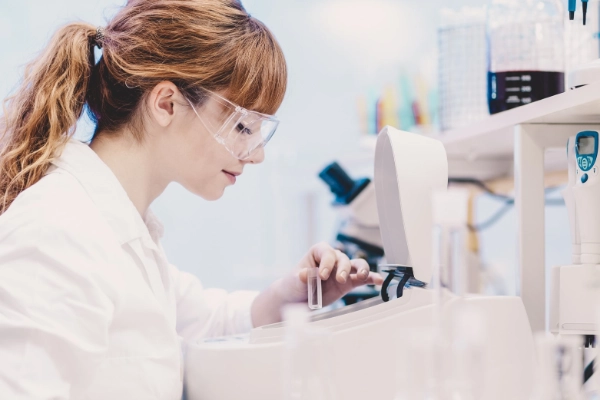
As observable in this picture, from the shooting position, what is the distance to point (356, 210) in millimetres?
1953

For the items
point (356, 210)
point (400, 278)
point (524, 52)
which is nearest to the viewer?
point (400, 278)

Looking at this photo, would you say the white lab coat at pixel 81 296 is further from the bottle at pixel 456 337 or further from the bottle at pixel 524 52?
the bottle at pixel 524 52

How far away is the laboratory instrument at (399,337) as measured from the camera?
932mm

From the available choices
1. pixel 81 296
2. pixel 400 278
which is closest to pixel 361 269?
pixel 400 278

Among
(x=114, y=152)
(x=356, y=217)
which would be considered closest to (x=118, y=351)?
(x=114, y=152)

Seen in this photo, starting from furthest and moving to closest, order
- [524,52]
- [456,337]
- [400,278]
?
1. [524,52]
2. [400,278]
3. [456,337]

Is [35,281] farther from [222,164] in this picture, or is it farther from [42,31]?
[42,31]

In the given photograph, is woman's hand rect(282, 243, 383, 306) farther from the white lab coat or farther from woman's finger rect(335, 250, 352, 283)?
the white lab coat

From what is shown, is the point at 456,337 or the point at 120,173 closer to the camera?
the point at 456,337

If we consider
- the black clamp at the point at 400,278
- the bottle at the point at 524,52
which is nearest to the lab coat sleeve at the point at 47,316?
the black clamp at the point at 400,278

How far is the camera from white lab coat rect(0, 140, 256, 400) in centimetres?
89

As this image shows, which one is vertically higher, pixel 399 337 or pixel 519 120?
pixel 519 120

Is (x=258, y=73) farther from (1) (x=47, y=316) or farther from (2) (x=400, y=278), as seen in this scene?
(1) (x=47, y=316)

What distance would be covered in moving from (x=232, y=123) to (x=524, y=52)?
58 cm
